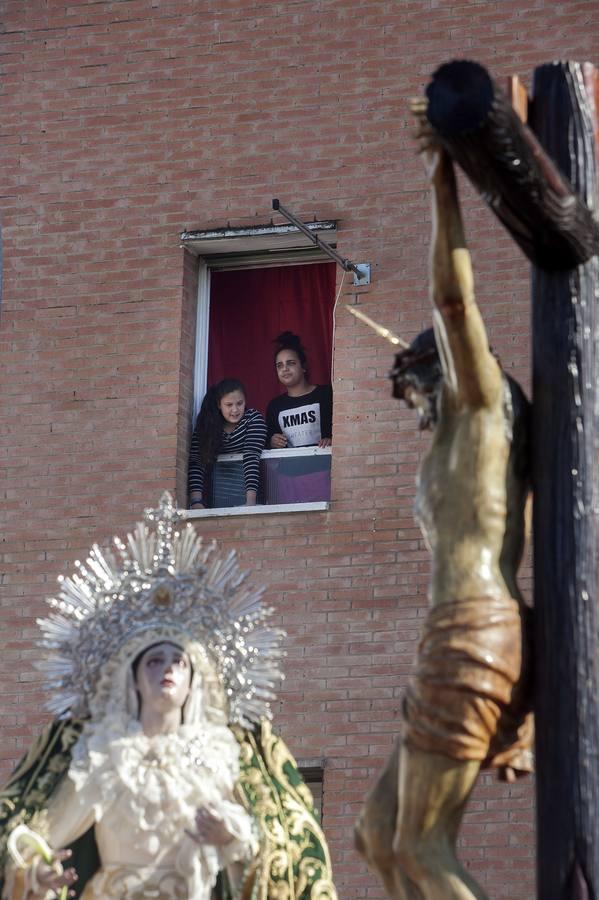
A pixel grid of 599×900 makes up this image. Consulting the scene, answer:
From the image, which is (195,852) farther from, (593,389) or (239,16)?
(239,16)

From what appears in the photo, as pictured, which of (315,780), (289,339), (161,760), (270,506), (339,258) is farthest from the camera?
(289,339)

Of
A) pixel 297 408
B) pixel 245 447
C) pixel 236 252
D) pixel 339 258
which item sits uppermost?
pixel 236 252

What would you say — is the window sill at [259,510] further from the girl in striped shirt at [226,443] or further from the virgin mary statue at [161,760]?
the virgin mary statue at [161,760]

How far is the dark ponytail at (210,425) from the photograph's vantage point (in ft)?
49.2

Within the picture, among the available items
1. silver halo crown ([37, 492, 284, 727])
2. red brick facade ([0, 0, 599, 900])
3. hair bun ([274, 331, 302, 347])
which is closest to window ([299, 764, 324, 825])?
red brick facade ([0, 0, 599, 900])

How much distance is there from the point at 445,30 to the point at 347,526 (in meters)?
3.23

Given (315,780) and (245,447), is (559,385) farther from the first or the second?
(245,447)

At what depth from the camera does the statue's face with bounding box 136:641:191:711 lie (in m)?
9.84

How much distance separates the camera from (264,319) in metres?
15.4

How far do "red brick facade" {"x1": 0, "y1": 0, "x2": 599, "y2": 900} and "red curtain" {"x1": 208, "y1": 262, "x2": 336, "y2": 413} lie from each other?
16cm

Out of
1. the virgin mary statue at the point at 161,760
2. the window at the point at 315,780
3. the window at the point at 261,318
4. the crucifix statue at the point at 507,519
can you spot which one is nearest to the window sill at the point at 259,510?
the window at the point at 261,318

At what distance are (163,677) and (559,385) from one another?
12.2 feet

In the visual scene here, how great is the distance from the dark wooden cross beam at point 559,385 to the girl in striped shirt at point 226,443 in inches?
329

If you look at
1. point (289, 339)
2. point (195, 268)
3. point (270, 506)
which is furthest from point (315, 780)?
point (195, 268)
